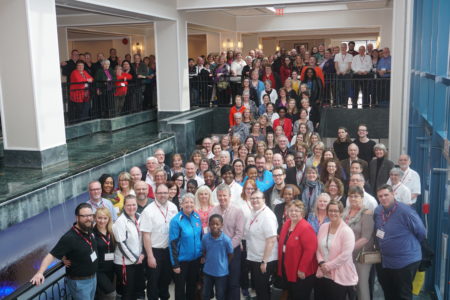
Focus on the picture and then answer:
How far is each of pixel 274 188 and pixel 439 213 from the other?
7.56 feet

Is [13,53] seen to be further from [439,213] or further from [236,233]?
[439,213]

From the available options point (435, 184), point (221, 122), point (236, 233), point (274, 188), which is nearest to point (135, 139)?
point (221, 122)

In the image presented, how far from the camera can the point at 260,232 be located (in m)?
6.09

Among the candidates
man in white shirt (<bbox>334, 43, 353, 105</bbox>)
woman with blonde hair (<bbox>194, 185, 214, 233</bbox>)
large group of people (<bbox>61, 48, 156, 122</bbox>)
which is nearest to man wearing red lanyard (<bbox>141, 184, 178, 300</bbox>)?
woman with blonde hair (<bbox>194, 185, 214, 233</bbox>)

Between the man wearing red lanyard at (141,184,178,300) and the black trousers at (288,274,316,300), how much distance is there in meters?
1.66

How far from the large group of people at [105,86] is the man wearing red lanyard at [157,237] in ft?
26.1

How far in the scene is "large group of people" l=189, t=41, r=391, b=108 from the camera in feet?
45.0

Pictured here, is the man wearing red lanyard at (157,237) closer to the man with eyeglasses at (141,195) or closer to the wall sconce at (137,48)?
the man with eyeglasses at (141,195)

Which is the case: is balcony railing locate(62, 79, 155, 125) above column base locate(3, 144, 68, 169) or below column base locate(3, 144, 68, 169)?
above

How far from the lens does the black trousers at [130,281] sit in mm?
6180

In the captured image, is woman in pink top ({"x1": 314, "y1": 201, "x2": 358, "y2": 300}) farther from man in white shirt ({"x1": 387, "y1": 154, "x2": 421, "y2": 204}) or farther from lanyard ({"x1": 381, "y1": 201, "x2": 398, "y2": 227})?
man in white shirt ({"x1": 387, "y1": 154, "x2": 421, "y2": 204})

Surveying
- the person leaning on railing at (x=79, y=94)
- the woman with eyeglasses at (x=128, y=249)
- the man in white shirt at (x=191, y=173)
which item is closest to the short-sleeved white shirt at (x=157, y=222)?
the woman with eyeglasses at (x=128, y=249)

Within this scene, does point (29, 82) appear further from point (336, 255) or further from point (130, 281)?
point (336, 255)

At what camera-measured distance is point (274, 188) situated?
742 centimetres
